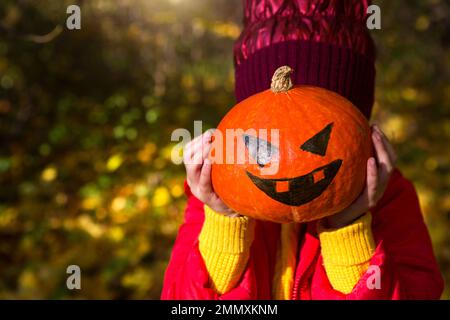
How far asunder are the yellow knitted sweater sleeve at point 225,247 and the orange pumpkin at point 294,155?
151 millimetres

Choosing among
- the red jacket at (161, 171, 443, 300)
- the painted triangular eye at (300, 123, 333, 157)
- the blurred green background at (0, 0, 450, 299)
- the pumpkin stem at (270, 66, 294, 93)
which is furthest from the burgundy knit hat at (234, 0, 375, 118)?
the blurred green background at (0, 0, 450, 299)

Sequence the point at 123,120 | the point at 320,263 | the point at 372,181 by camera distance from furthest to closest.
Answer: the point at 123,120 → the point at 320,263 → the point at 372,181

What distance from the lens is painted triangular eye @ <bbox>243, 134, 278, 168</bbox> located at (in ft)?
4.19

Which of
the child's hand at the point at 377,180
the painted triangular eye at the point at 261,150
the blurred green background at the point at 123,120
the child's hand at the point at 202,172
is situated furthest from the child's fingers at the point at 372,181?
the blurred green background at the point at 123,120

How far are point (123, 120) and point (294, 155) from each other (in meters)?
2.29

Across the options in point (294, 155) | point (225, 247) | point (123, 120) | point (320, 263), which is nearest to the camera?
point (294, 155)

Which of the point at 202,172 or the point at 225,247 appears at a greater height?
the point at 202,172

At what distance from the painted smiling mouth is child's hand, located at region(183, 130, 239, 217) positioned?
19 centimetres

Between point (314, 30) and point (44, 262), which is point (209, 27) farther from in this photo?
point (314, 30)

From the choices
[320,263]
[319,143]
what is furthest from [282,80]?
[320,263]

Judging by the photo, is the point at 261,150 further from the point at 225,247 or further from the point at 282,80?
the point at 225,247

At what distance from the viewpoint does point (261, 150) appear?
50.6 inches

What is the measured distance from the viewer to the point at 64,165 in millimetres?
3686
